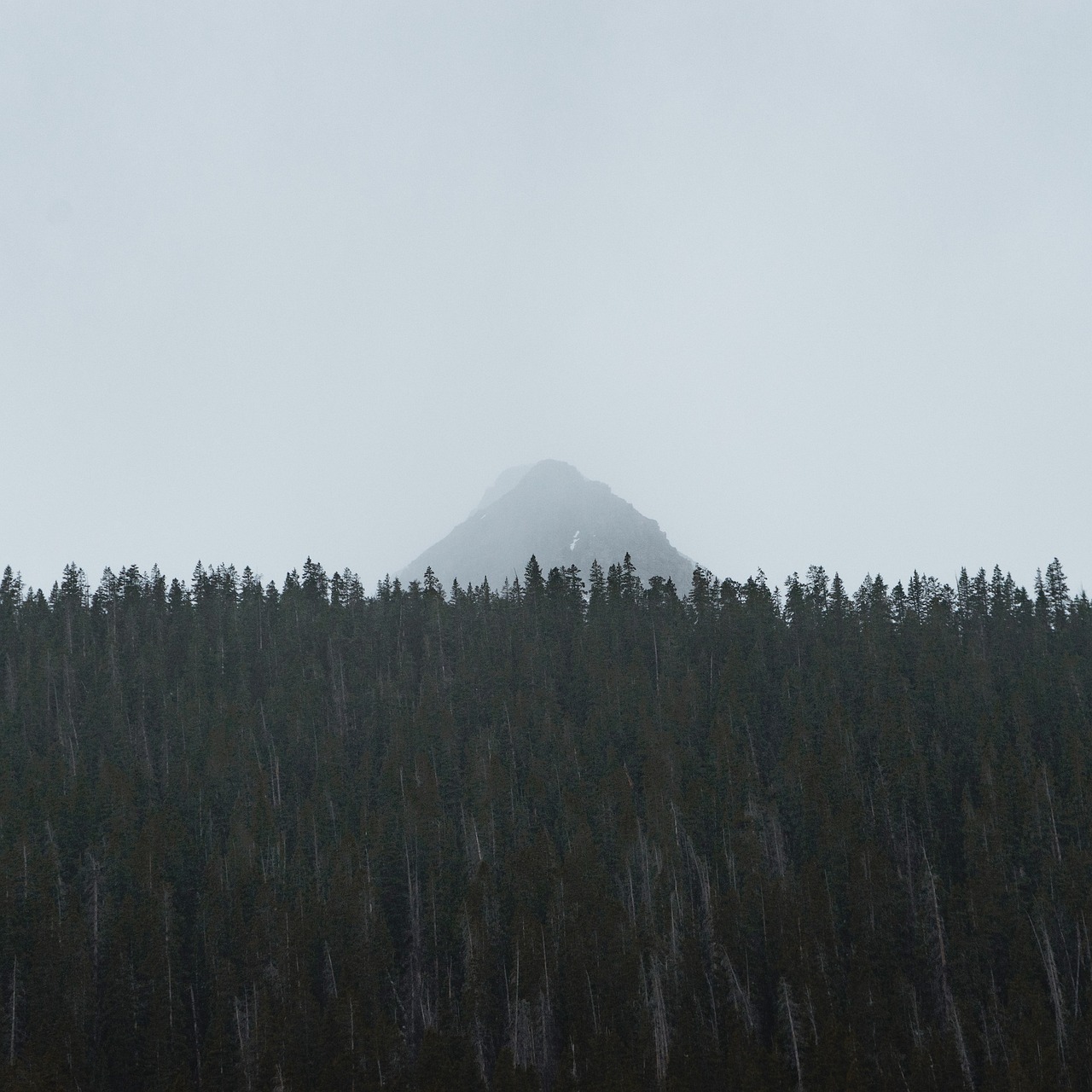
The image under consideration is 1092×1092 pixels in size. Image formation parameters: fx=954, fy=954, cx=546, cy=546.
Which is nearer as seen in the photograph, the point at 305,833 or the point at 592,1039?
the point at 592,1039

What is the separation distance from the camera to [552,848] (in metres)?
89.1

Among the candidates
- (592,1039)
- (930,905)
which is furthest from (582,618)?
(592,1039)

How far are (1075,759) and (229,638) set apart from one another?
346 ft

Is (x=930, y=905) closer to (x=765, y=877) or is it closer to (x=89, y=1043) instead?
(x=765, y=877)

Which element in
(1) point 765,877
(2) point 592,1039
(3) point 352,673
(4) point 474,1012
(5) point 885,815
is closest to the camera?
(2) point 592,1039

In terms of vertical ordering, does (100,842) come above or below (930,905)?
above

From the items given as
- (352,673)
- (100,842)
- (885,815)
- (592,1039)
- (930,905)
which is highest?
(352,673)

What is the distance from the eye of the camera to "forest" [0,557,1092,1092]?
6825 centimetres

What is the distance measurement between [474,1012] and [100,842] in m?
41.6

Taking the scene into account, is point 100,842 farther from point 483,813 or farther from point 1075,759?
point 1075,759

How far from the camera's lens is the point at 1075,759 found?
9225 cm

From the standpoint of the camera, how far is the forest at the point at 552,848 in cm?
6825

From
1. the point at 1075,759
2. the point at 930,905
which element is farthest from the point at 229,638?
the point at 1075,759

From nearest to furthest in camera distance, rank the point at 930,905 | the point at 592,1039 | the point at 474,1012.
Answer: the point at 592,1039, the point at 474,1012, the point at 930,905
